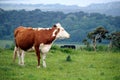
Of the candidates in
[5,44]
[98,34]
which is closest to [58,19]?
[98,34]

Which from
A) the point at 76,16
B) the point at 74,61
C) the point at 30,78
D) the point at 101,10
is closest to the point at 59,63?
the point at 74,61

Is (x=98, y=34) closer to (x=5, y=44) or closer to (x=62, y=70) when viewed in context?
(x=5, y=44)

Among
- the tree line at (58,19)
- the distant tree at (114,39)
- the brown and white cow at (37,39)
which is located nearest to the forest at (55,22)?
the tree line at (58,19)

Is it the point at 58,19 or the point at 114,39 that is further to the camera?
the point at 58,19

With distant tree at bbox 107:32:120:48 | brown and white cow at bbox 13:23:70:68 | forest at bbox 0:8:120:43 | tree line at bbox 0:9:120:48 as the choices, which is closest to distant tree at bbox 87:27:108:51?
distant tree at bbox 107:32:120:48

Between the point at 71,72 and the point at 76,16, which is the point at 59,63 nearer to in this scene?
the point at 71,72

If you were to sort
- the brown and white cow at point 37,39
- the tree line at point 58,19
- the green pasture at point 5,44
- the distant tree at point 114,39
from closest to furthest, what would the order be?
the brown and white cow at point 37,39 → the green pasture at point 5,44 → the distant tree at point 114,39 → the tree line at point 58,19

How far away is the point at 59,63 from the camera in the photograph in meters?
17.3

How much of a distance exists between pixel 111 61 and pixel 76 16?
4663cm

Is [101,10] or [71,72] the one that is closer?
[71,72]

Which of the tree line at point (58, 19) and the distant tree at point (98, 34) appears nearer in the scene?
the distant tree at point (98, 34)

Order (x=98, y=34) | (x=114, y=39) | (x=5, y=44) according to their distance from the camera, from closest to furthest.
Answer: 1. (x=5, y=44)
2. (x=114, y=39)
3. (x=98, y=34)

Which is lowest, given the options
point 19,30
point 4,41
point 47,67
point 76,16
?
point 76,16

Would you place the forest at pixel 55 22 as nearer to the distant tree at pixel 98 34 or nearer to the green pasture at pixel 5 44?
the green pasture at pixel 5 44
